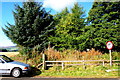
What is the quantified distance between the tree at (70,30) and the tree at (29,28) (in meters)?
1.18

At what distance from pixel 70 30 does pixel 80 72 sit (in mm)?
7082

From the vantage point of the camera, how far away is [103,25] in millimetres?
14406

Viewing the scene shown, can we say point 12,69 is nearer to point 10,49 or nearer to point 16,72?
point 16,72

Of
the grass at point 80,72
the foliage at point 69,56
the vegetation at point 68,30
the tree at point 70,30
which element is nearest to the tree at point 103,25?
the vegetation at point 68,30

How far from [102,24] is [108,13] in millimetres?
1868

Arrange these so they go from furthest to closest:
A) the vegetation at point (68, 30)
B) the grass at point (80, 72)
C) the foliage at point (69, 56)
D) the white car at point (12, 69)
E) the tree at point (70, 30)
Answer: the tree at point (70, 30) < the vegetation at point (68, 30) < the foliage at point (69, 56) < the grass at point (80, 72) < the white car at point (12, 69)

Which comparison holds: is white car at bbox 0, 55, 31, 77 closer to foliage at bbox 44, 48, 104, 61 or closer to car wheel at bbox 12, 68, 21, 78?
car wheel at bbox 12, 68, 21, 78

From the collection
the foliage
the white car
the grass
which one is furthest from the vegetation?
the white car

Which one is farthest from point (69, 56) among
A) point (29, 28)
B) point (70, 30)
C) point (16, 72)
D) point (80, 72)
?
point (29, 28)

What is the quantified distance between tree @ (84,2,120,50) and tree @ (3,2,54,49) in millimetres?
5144

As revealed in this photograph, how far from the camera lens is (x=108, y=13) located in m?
15.1

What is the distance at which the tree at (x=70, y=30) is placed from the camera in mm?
14878

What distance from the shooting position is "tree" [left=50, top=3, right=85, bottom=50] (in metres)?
14.9

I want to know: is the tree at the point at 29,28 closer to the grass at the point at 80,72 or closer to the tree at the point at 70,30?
the tree at the point at 70,30
